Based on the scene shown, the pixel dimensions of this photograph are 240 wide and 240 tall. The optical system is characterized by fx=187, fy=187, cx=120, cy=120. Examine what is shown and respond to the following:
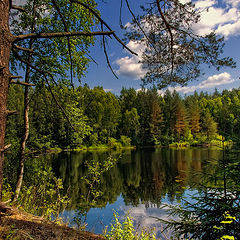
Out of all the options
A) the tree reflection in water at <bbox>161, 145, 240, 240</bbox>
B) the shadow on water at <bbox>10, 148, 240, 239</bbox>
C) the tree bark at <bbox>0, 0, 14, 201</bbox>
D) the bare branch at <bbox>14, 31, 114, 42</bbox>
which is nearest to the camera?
the tree bark at <bbox>0, 0, 14, 201</bbox>

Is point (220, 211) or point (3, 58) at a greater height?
point (3, 58)

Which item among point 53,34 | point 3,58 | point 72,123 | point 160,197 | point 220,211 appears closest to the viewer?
point 3,58

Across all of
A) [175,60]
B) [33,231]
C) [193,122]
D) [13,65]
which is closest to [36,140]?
[13,65]

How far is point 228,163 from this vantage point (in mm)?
2914

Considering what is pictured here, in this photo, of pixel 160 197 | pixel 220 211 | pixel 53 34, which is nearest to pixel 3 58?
pixel 53 34

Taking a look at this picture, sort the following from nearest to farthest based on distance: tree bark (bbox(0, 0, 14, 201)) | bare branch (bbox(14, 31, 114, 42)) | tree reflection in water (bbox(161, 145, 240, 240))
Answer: tree bark (bbox(0, 0, 14, 201)) < bare branch (bbox(14, 31, 114, 42)) < tree reflection in water (bbox(161, 145, 240, 240))

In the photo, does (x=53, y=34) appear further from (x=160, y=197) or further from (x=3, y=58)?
(x=160, y=197)

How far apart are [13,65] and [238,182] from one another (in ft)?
17.3

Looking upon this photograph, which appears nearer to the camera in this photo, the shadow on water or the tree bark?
the tree bark

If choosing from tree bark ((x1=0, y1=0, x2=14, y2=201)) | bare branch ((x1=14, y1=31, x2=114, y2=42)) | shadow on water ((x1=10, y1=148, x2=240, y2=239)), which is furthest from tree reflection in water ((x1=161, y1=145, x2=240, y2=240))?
tree bark ((x1=0, y1=0, x2=14, y2=201))

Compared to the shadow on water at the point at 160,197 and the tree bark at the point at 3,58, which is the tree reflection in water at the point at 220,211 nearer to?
the shadow on water at the point at 160,197

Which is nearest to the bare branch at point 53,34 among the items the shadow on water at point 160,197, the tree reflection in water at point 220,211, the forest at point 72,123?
the forest at point 72,123

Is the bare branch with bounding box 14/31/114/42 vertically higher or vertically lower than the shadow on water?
higher

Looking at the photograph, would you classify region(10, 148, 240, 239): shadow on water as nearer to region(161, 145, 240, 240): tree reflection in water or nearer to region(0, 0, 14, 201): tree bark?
region(161, 145, 240, 240): tree reflection in water
